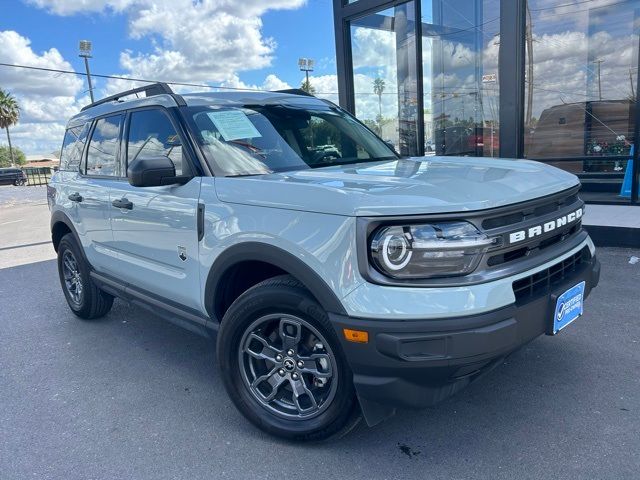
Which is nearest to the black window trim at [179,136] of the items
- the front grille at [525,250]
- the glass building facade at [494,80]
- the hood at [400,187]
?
the hood at [400,187]

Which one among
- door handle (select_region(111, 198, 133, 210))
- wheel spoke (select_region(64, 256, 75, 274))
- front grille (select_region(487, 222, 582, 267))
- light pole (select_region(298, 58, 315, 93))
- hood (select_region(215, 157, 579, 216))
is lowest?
wheel spoke (select_region(64, 256, 75, 274))

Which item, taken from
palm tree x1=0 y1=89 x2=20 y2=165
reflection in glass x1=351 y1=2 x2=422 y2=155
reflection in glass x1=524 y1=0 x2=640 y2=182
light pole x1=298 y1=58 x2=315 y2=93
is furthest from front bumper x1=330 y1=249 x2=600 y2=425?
palm tree x1=0 y1=89 x2=20 y2=165

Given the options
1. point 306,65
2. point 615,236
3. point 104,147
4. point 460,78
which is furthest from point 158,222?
point 306,65

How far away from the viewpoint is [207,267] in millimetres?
Result: 2895

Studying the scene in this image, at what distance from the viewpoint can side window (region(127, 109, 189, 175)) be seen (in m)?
3.18

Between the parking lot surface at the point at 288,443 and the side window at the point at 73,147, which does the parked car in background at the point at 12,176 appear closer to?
the side window at the point at 73,147

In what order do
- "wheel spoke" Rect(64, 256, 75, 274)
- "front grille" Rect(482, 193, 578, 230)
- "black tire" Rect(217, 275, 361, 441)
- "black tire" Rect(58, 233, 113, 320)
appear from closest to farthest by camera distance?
"front grille" Rect(482, 193, 578, 230) → "black tire" Rect(217, 275, 361, 441) → "black tire" Rect(58, 233, 113, 320) → "wheel spoke" Rect(64, 256, 75, 274)

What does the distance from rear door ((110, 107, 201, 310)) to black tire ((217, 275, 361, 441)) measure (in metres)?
0.49

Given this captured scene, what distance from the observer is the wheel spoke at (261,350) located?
2.68 m

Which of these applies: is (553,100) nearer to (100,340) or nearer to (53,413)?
(100,340)

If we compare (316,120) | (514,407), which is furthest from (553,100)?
(514,407)

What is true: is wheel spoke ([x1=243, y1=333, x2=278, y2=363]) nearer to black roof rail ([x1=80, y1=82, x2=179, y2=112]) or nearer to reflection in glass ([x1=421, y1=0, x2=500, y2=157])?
black roof rail ([x1=80, y1=82, x2=179, y2=112])

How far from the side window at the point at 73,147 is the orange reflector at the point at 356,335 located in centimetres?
352

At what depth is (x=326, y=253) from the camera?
2240 mm
